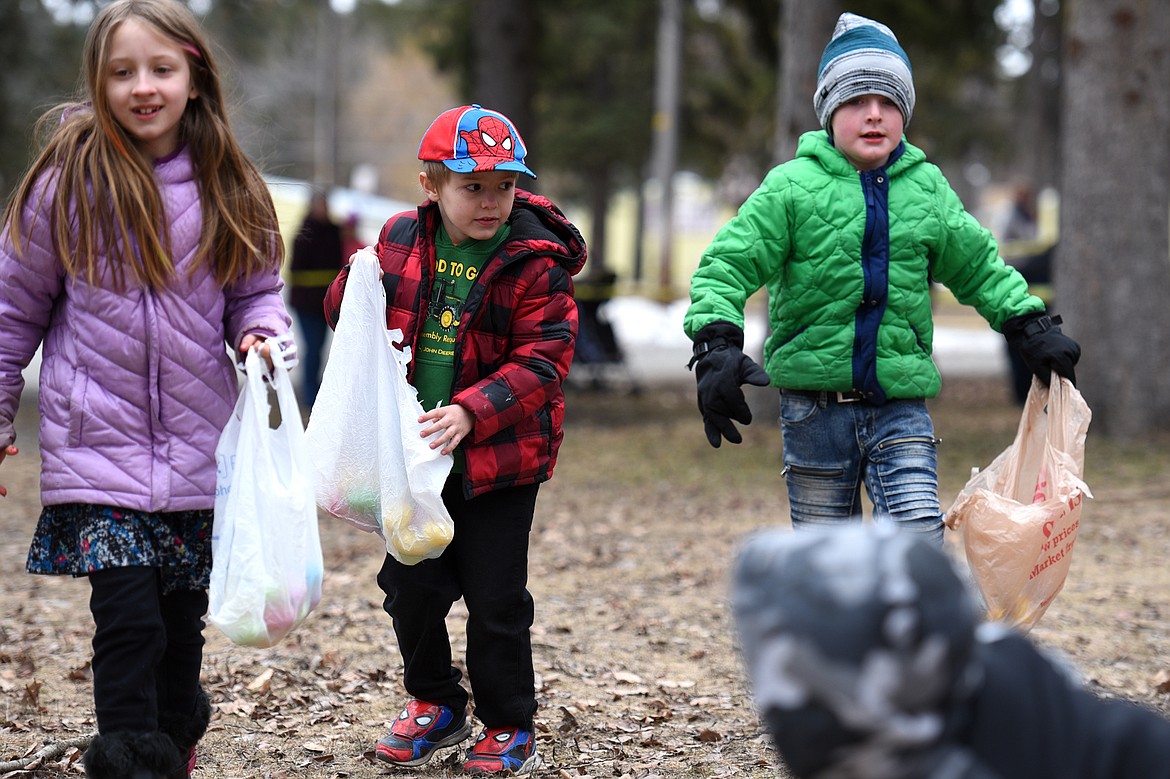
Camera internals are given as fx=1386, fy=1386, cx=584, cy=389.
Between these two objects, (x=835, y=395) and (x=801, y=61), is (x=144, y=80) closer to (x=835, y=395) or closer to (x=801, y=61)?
(x=835, y=395)

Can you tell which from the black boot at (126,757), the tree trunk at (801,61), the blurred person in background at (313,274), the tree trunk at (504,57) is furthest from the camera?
the tree trunk at (504,57)

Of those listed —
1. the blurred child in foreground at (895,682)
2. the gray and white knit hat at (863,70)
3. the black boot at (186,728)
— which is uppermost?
the gray and white knit hat at (863,70)

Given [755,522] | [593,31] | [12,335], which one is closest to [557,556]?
[755,522]

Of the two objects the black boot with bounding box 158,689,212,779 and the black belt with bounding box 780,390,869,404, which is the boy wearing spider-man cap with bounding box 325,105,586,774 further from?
the black belt with bounding box 780,390,869,404

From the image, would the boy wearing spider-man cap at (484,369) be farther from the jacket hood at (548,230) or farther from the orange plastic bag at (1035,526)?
the orange plastic bag at (1035,526)

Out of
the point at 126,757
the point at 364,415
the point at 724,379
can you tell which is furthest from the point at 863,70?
the point at 126,757

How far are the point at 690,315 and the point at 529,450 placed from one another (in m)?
0.57

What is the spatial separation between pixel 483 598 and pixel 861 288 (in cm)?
134

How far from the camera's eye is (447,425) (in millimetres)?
3494

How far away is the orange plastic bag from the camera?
3.79 m

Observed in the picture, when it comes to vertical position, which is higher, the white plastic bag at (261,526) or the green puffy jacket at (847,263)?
the green puffy jacket at (847,263)

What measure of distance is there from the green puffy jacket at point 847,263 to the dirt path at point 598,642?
3.88ft

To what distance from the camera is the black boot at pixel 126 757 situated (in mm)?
3084

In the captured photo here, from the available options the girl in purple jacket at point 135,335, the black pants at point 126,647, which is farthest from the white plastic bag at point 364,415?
the black pants at point 126,647
